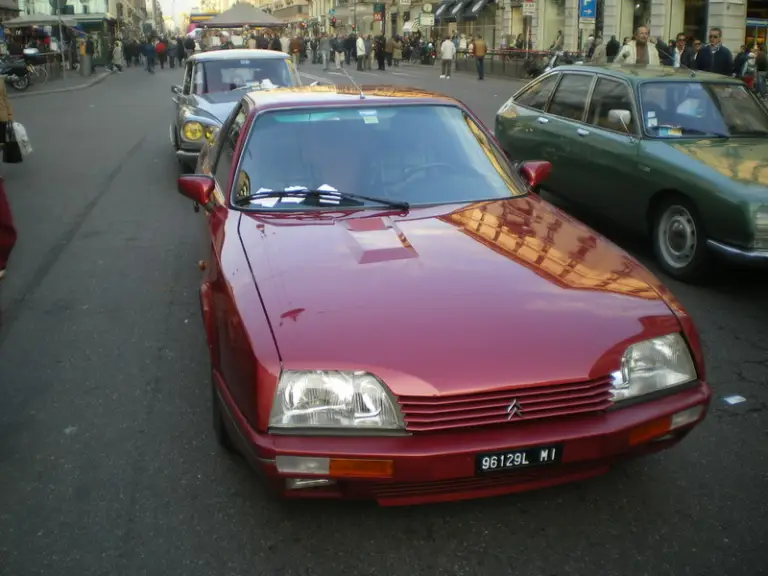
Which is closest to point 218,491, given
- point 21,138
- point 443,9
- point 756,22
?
point 21,138

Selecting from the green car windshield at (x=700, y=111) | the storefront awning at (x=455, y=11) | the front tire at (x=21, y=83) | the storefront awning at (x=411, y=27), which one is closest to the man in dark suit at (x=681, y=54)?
the green car windshield at (x=700, y=111)

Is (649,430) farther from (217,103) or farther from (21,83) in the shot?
(21,83)

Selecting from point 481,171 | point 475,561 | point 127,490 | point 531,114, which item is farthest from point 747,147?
point 127,490

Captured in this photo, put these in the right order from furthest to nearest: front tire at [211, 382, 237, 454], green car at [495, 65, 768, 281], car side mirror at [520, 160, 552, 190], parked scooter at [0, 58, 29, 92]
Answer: parked scooter at [0, 58, 29, 92] < green car at [495, 65, 768, 281] < car side mirror at [520, 160, 552, 190] < front tire at [211, 382, 237, 454]

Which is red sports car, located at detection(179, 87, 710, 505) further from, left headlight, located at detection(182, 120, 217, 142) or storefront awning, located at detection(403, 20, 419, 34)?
storefront awning, located at detection(403, 20, 419, 34)

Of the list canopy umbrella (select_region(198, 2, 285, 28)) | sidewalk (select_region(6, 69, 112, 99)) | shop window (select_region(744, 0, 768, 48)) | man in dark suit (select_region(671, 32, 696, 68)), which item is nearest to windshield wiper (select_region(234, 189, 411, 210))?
man in dark suit (select_region(671, 32, 696, 68))

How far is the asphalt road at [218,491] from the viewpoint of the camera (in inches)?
116

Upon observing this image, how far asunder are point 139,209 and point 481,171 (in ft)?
18.0

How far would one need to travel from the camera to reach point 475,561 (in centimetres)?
292

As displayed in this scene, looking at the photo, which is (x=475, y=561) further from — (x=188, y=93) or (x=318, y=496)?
(x=188, y=93)

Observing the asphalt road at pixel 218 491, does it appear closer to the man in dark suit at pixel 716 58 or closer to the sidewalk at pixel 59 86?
the man in dark suit at pixel 716 58

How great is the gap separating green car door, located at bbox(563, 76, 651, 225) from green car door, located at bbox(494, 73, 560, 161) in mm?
534

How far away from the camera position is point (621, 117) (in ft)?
22.6

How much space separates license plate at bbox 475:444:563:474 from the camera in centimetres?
274
